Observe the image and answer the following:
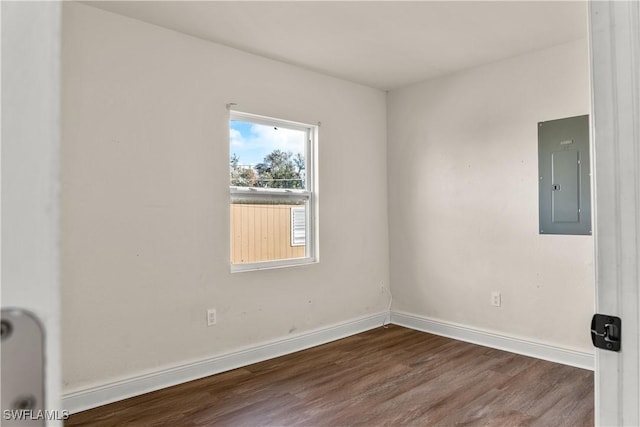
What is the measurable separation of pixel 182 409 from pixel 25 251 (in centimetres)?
261

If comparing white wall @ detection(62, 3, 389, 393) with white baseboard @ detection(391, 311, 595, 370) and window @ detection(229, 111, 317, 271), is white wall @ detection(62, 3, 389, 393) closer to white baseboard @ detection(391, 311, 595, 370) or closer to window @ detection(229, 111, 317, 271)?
window @ detection(229, 111, 317, 271)

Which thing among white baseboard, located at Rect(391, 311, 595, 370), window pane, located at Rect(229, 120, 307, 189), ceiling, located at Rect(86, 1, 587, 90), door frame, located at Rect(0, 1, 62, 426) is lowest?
white baseboard, located at Rect(391, 311, 595, 370)

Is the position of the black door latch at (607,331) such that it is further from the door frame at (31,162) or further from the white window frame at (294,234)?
the white window frame at (294,234)

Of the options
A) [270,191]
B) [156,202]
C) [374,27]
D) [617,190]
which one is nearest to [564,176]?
[374,27]

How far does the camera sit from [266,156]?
3541 millimetres

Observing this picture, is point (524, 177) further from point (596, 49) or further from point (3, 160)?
point (3, 160)

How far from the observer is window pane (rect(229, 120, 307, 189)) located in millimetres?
3348

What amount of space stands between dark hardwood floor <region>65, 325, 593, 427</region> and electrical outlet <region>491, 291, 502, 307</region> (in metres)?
0.41

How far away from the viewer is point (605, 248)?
28.4 inches

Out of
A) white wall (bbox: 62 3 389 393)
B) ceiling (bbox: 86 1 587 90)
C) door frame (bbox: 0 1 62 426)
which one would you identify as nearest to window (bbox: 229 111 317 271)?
white wall (bbox: 62 3 389 393)

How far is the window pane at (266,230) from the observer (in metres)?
3.32

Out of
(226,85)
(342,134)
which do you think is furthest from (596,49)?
(342,134)

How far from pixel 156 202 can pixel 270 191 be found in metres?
1.00

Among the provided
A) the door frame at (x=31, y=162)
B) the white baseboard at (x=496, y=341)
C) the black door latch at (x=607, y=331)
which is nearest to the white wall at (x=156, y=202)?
the white baseboard at (x=496, y=341)
